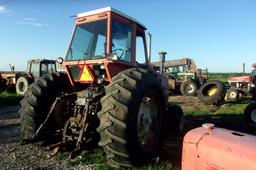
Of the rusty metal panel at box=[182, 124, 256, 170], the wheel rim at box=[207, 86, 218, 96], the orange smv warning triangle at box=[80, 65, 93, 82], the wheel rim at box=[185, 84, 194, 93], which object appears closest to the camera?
the rusty metal panel at box=[182, 124, 256, 170]

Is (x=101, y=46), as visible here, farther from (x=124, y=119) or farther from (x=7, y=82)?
(x=7, y=82)

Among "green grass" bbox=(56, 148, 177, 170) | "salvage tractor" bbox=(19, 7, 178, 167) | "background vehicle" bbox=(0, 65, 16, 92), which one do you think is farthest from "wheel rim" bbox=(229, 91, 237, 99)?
"background vehicle" bbox=(0, 65, 16, 92)

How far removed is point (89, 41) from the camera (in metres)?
6.27

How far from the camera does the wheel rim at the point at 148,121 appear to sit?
5117 millimetres

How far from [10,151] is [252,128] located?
4667 millimetres

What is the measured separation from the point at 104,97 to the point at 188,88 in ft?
51.2

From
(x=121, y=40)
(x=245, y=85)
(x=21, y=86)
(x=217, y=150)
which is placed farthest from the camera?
(x=21, y=86)

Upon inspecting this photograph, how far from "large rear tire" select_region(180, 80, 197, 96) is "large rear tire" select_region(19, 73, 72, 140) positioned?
45.9ft

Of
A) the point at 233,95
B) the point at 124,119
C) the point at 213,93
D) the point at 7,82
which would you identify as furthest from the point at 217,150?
the point at 7,82

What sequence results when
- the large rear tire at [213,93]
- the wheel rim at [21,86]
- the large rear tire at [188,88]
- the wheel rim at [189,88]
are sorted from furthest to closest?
the wheel rim at [21,86], the wheel rim at [189,88], the large rear tire at [188,88], the large rear tire at [213,93]

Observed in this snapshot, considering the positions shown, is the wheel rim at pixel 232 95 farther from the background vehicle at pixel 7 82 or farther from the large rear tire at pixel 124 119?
the background vehicle at pixel 7 82

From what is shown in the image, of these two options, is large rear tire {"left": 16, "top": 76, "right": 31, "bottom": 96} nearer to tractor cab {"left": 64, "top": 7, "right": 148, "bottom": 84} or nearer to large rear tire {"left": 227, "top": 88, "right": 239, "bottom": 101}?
large rear tire {"left": 227, "top": 88, "right": 239, "bottom": 101}

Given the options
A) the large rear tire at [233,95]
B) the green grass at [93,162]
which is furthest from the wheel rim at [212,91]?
the green grass at [93,162]

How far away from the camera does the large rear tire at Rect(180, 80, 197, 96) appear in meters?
19.4
